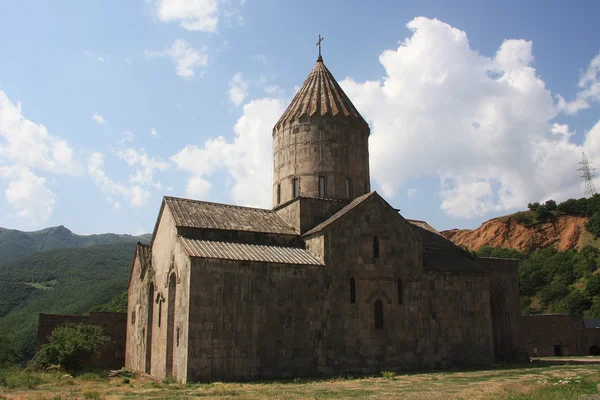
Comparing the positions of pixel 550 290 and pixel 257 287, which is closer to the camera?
pixel 257 287

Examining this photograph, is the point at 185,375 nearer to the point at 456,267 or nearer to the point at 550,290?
the point at 456,267

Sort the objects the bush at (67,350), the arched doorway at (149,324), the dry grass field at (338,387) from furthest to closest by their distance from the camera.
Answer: the arched doorway at (149,324) → the bush at (67,350) → the dry grass field at (338,387)

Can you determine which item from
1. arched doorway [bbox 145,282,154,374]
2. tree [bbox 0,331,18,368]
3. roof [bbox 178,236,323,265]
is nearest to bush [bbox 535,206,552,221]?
roof [bbox 178,236,323,265]

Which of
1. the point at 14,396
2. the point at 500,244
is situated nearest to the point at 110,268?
the point at 500,244

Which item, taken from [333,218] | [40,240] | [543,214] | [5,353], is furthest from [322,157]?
[40,240]

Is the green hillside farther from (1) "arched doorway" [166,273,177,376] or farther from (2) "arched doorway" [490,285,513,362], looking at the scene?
(2) "arched doorway" [490,285,513,362]

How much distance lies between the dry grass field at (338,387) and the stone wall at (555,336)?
502 inches

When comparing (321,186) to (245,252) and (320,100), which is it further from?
(245,252)

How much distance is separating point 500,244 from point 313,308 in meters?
49.5

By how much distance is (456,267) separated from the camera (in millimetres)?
18797

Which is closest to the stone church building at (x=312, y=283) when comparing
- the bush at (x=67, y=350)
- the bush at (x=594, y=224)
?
the bush at (x=67, y=350)

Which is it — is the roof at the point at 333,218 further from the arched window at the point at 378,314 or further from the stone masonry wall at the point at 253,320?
the arched window at the point at 378,314

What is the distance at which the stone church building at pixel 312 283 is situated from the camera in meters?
14.3

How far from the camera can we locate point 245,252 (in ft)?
50.4
